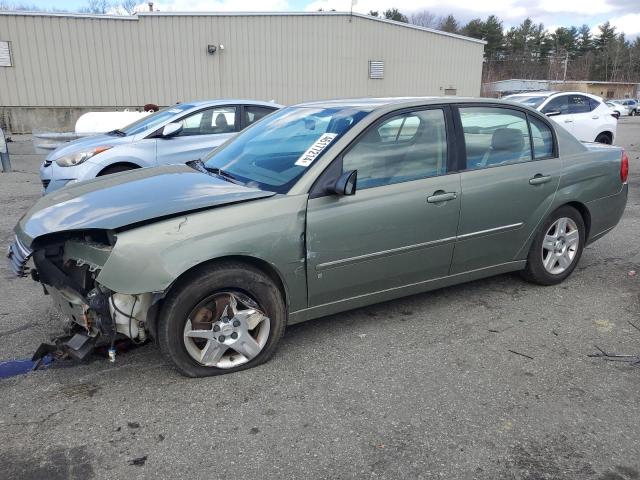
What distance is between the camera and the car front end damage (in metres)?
2.90

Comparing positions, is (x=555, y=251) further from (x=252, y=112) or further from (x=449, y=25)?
(x=449, y=25)

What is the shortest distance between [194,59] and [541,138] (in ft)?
66.7

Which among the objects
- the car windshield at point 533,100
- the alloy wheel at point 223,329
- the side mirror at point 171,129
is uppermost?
the car windshield at point 533,100

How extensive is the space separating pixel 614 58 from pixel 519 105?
101 m

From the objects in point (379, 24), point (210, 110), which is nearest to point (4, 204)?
point (210, 110)

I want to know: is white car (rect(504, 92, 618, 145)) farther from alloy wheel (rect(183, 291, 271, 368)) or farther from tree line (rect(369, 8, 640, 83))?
tree line (rect(369, 8, 640, 83))

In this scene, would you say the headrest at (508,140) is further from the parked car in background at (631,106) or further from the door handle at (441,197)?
the parked car in background at (631,106)

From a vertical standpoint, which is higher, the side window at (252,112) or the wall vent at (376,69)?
the wall vent at (376,69)

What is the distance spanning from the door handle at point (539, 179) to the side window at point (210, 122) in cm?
472

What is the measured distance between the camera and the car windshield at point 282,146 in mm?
3416

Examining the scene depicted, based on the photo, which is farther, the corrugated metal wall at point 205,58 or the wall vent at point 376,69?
the wall vent at point 376,69

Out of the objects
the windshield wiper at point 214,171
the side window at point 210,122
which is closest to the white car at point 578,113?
the side window at point 210,122

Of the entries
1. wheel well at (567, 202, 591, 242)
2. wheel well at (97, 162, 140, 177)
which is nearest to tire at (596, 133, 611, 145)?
wheel well at (567, 202, 591, 242)

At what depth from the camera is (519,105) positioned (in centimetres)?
433
